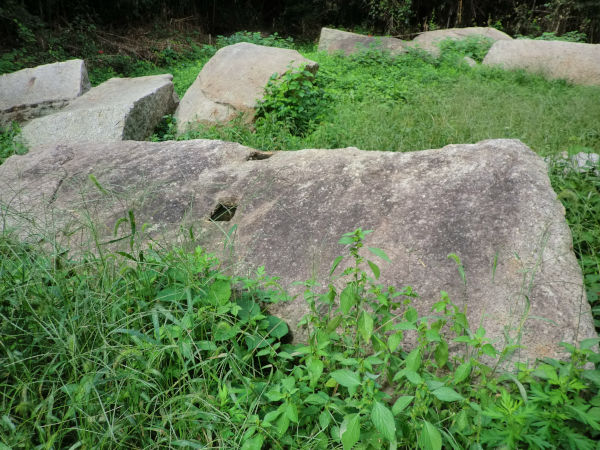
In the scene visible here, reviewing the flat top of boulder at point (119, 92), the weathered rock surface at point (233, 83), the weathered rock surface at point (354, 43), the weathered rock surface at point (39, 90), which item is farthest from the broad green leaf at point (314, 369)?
the weathered rock surface at point (354, 43)

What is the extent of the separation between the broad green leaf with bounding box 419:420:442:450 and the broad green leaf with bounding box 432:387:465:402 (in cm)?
10

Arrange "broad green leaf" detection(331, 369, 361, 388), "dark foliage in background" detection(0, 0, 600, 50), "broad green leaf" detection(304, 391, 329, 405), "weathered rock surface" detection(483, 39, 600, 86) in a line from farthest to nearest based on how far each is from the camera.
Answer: "dark foliage in background" detection(0, 0, 600, 50) < "weathered rock surface" detection(483, 39, 600, 86) < "broad green leaf" detection(304, 391, 329, 405) < "broad green leaf" detection(331, 369, 361, 388)

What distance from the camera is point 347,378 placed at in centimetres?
131

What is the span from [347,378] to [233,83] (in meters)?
4.60

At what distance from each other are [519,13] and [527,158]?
38.7 ft

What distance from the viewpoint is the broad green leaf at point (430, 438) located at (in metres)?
1.18

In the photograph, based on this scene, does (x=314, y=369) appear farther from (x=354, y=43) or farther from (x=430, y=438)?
(x=354, y=43)

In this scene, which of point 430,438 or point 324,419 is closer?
point 430,438

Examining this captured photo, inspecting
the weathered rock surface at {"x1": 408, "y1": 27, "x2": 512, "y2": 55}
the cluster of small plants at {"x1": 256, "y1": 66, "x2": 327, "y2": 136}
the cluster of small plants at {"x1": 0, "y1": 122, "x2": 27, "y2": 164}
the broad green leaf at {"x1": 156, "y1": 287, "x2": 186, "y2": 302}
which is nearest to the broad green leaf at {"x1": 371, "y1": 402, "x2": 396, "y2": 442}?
the broad green leaf at {"x1": 156, "y1": 287, "x2": 186, "y2": 302}

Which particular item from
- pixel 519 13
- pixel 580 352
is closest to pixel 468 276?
pixel 580 352

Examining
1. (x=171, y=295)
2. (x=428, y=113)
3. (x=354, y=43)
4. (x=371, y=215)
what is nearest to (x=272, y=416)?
(x=171, y=295)

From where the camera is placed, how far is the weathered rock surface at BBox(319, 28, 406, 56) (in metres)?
7.66

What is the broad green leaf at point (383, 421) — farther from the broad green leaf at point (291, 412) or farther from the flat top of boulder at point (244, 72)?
the flat top of boulder at point (244, 72)

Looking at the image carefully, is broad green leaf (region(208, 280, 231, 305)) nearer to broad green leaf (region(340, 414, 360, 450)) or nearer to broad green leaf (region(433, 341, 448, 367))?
broad green leaf (region(340, 414, 360, 450))
